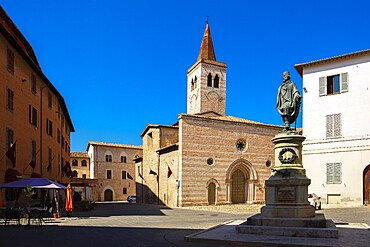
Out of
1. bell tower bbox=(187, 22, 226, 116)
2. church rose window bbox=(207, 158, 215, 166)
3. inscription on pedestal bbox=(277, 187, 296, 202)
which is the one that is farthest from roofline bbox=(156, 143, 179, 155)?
inscription on pedestal bbox=(277, 187, 296, 202)

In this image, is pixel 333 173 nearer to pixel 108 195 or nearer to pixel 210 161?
pixel 210 161

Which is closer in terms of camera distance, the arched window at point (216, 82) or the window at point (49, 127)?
the window at point (49, 127)

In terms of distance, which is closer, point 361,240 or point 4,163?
point 361,240

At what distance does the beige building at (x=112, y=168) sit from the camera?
5872 centimetres

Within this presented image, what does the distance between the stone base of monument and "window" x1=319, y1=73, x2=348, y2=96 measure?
58.1 ft

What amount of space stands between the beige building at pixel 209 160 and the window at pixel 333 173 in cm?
1010

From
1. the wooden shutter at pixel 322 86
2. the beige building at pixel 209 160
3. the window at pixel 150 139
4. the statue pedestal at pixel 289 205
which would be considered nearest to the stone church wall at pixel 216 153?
the beige building at pixel 209 160

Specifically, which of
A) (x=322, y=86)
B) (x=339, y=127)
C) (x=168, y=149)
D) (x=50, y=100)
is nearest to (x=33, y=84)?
(x=50, y=100)

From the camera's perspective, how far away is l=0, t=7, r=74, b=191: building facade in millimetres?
18938

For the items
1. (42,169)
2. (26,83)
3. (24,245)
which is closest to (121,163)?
(42,169)

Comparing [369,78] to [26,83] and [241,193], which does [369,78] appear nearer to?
[241,193]

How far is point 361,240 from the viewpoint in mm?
9922

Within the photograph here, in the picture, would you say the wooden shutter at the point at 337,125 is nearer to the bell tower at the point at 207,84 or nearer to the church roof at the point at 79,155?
the bell tower at the point at 207,84

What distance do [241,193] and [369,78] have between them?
15.9 meters
